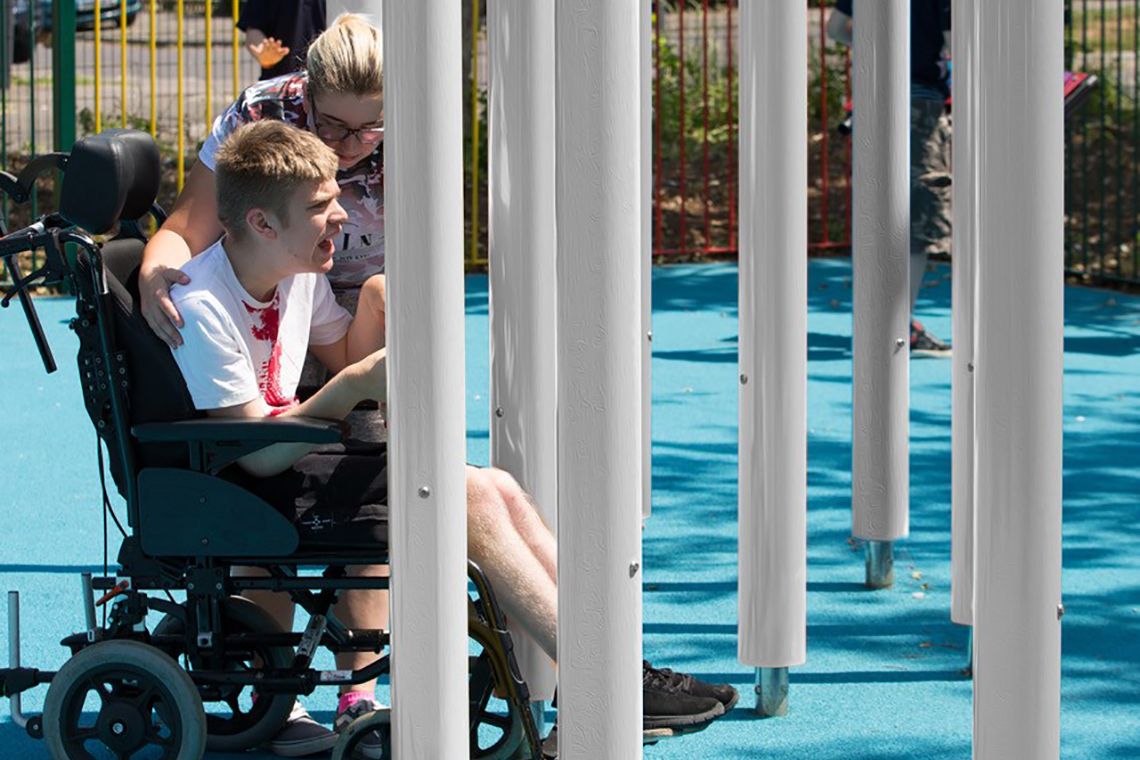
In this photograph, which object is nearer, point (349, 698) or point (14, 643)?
point (14, 643)

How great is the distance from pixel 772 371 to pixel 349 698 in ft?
3.88

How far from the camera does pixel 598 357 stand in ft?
9.85

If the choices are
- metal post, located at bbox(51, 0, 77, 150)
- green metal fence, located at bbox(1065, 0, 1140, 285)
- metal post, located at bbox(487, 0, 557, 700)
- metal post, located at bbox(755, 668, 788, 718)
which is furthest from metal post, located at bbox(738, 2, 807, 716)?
metal post, located at bbox(51, 0, 77, 150)

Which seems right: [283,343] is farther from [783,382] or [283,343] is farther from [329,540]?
[783,382]

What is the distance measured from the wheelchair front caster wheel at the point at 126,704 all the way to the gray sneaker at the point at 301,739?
13.8 inches

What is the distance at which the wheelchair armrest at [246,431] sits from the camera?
3721 millimetres

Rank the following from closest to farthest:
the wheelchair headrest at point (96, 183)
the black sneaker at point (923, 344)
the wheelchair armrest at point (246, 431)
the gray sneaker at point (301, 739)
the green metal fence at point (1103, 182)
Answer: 1. the wheelchair armrest at point (246, 431)
2. the wheelchair headrest at point (96, 183)
3. the gray sneaker at point (301, 739)
4. the black sneaker at point (923, 344)
5. the green metal fence at point (1103, 182)

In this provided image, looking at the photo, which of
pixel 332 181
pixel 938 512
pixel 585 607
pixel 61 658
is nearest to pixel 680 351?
pixel 938 512

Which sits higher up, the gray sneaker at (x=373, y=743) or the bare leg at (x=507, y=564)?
the bare leg at (x=507, y=564)

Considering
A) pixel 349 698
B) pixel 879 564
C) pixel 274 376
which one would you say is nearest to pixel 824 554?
pixel 879 564

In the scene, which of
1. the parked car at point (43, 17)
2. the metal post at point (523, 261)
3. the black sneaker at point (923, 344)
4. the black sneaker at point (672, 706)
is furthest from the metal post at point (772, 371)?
the parked car at point (43, 17)

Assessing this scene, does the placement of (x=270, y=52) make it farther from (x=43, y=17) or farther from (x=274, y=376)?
(x=43, y=17)

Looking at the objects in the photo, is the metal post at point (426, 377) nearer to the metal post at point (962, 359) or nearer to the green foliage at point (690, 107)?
the metal post at point (962, 359)

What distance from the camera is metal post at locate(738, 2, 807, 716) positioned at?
4.38 meters
